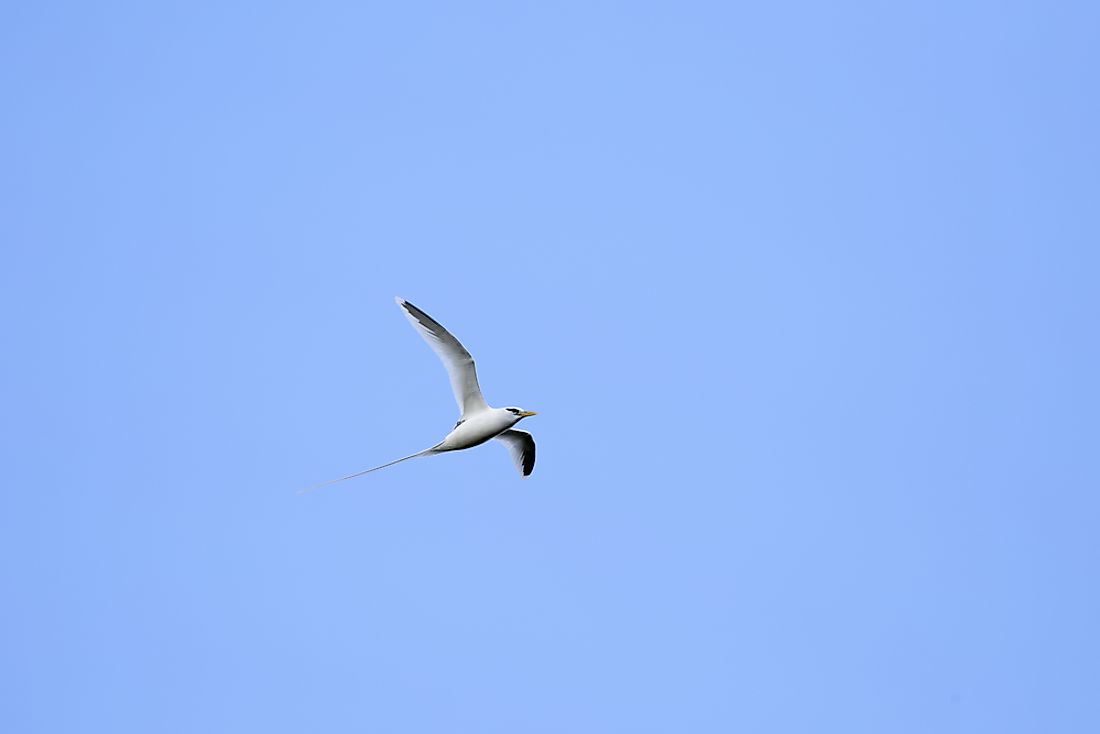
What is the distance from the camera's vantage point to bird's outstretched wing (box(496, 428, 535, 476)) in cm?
2316

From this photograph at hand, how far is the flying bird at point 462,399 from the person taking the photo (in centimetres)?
2069

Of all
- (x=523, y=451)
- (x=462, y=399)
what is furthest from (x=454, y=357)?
(x=523, y=451)

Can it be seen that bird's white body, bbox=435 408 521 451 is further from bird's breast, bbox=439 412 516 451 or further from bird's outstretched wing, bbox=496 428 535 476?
bird's outstretched wing, bbox=496 428 535 476

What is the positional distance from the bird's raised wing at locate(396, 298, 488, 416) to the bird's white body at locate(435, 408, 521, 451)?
0.58ft

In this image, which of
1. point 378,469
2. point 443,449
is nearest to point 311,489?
point 378,469

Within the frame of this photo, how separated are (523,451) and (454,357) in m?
2.83

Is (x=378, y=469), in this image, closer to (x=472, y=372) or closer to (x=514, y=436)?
(x=472, y=372)

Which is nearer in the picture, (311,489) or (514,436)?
(311,489)

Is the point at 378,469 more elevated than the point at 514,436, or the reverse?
the point at 514,436

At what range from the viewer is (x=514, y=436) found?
23109 mm

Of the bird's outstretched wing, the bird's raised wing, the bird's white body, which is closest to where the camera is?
the bird's raised wing

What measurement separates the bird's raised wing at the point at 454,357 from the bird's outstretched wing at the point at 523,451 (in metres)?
1.62

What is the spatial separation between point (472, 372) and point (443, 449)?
1.26m

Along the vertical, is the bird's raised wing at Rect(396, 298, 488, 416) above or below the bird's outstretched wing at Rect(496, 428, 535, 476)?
above
